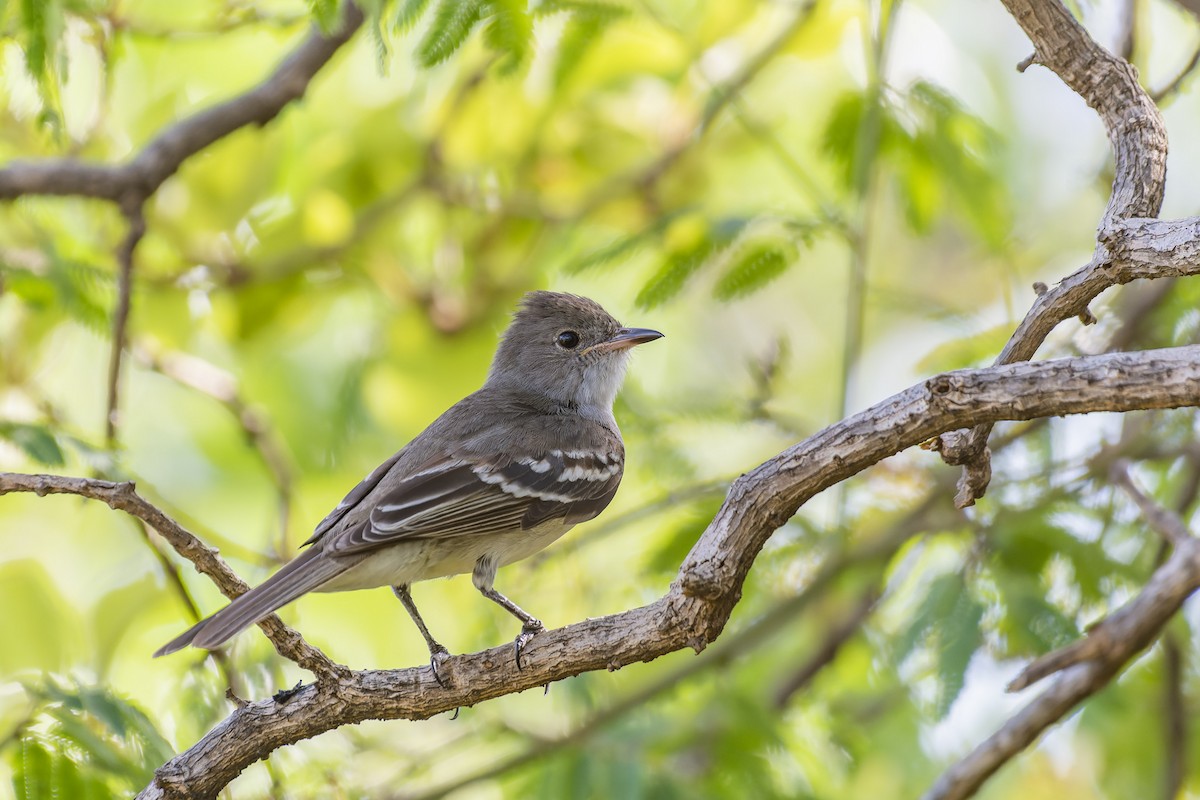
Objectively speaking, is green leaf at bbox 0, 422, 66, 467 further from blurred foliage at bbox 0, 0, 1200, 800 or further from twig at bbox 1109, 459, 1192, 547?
twig at bbox 1109, 459, 1192, 547

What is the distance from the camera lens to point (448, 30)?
3.76 meters

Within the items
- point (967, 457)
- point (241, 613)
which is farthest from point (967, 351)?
point (241, 613)

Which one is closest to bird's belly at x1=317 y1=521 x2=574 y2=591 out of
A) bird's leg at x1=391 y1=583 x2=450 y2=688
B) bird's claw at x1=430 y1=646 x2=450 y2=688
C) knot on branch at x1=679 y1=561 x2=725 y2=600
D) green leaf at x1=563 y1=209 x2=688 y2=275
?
bird's leg at x1=391 y1=583 x2=450 y2=688

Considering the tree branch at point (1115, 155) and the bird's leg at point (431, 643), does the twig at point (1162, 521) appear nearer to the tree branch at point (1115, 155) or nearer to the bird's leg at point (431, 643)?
the tree branch at point (1115, 155)

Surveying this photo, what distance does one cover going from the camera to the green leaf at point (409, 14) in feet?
11.9

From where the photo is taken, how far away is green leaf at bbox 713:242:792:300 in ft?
16.7

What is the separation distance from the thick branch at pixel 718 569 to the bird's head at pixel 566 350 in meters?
2.42

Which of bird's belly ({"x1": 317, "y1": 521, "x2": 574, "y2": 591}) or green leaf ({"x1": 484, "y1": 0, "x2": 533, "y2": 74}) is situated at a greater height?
green leaf ({"x1": 484, "y1": 0, "x2": 533, "y2": 74})

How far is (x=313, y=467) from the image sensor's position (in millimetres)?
6625

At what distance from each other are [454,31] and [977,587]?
287 cm

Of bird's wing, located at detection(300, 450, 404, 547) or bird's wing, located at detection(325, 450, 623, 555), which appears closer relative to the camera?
bird's wing, located at detection(325, 450, 623, 555)

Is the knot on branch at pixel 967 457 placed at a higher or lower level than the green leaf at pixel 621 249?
lower

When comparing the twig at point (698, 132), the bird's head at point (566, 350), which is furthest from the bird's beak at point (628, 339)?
the twig at point (698, 132)

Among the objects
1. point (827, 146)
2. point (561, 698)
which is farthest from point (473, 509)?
point (827, 146)
